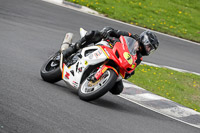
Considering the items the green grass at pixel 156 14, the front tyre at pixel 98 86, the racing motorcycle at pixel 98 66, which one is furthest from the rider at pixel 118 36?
the green grass at pixel 156 14

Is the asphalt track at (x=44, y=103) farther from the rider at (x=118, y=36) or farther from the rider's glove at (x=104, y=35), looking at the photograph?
the rider's glove at (x=104, y=35)

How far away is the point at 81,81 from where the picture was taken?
7.09m

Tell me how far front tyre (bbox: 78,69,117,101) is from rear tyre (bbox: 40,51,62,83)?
860 millimetres

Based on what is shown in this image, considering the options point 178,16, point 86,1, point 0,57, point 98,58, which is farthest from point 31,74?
point 178,16

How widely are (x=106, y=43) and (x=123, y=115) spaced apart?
4.39ft

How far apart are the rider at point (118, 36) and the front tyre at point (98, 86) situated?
0.59 metres

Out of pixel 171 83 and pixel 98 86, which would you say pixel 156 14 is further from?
pixel 98 86

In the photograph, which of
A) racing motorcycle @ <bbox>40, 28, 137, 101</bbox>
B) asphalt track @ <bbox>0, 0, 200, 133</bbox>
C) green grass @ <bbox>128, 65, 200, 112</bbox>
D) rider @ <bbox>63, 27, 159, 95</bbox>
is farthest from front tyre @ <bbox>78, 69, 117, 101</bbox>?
green grass @ <bbox>128, 65, 200, 112</bbox>

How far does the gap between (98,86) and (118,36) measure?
1114 mm

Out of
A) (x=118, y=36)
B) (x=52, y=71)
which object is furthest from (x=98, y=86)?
(x=52, y=71)

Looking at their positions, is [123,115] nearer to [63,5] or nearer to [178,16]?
[63,5]

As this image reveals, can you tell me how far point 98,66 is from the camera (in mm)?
7020

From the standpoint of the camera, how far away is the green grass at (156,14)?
18.8 m

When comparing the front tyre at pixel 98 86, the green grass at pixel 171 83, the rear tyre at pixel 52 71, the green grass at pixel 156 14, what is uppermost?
the front tyre at pixel 98 86
